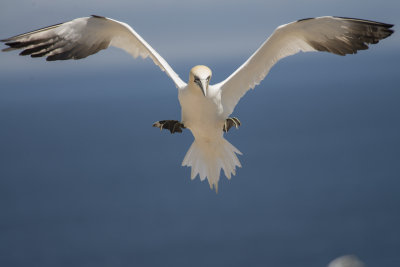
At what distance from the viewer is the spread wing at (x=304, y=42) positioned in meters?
Result: 5.76

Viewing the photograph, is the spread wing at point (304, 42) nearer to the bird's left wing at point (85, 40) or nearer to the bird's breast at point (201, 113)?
the bird's breast at point (201, 113)

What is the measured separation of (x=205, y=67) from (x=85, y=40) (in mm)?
1055

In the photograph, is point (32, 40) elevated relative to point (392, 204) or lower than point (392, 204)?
lower

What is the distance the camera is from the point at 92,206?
156 feet

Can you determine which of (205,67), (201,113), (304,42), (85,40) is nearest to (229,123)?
(201,113)

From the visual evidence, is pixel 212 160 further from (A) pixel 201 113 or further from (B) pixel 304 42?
(B) pixel 304 42

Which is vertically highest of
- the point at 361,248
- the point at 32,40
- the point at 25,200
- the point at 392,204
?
the point at 25,200

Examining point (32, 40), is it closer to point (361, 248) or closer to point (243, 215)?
point (361, 248)

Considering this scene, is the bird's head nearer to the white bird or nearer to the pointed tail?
the white bird


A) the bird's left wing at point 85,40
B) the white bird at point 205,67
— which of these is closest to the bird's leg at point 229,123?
the white bird at point 205,67

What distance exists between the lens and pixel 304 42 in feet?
19.7

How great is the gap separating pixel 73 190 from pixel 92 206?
328 cm

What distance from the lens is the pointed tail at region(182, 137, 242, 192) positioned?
627 cm

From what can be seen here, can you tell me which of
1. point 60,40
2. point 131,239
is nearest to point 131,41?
point 60,40
